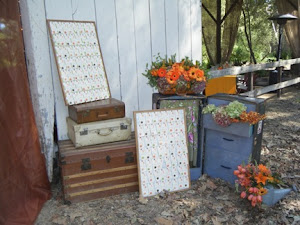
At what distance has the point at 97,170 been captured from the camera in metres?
3.09

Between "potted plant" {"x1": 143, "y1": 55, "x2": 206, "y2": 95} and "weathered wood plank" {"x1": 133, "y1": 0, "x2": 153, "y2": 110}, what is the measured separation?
22.6 inches

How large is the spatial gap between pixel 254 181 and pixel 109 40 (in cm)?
Result: 230

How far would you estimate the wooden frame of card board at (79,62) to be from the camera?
3.27 meters

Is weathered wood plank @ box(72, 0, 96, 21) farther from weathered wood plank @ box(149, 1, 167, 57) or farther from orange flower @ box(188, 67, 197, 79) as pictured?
orange flower @ box(188, 67, 197, 79)

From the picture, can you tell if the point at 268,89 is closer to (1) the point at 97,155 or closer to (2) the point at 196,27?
(2) the point at 196,27

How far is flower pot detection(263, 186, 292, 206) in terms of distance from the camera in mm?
2803

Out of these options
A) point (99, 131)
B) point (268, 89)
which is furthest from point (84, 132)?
point (268, 89)

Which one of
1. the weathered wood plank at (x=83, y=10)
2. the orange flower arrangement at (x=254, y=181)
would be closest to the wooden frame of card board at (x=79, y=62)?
the weathered wood plank at (x=83, y=10)

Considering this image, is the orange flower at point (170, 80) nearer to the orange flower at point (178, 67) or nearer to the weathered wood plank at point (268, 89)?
the orange flower at point (178, 67)

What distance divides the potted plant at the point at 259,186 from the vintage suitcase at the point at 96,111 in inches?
54.4

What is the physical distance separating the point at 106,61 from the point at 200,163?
167cm

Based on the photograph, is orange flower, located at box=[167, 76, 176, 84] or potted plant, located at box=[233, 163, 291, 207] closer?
potted plant, located at box=[233, 163, 291, 207]

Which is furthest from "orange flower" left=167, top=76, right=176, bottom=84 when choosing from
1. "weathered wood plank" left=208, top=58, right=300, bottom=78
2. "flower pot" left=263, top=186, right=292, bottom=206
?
"weathered wood plank" left=208, top=58, right=300, bottom=78

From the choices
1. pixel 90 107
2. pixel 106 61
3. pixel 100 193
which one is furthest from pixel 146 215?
pixel 106 61
